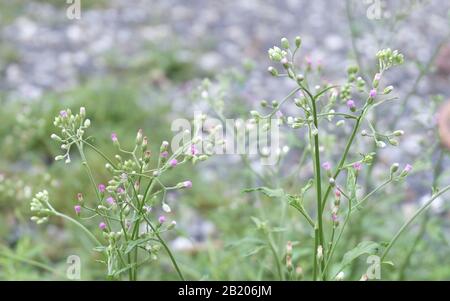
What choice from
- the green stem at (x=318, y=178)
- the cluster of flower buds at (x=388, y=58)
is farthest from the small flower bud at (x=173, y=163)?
the cluster of flower buds at (x=388, y=58)

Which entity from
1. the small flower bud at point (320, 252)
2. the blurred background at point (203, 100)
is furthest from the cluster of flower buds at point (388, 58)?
the blurred background at point (203, 100)

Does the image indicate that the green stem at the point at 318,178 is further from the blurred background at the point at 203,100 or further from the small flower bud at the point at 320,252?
the blurred background at the point at 203,100

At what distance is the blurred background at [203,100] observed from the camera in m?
2.34

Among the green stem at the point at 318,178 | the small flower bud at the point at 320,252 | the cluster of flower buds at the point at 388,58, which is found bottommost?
the small flower bud at the point at 320,252

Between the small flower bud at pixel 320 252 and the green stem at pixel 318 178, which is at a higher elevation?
the green stem at pixel 318 178

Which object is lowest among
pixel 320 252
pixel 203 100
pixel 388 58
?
pixel 320 252

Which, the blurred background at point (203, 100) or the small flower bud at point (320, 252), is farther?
the blurred background at point (203, 100)

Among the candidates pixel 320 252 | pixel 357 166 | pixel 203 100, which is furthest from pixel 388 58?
pixel 203 100

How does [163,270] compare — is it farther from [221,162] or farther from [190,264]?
[221,162]

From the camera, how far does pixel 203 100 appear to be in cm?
224

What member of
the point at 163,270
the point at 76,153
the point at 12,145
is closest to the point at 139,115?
the point at 76,153

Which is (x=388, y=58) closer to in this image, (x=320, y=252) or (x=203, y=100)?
(x=320, y=252)

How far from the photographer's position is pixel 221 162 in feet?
11.7
